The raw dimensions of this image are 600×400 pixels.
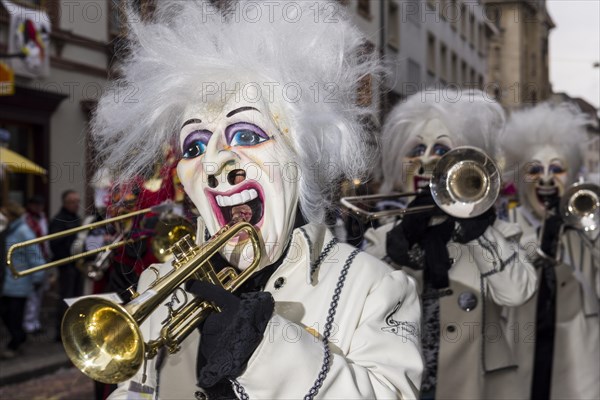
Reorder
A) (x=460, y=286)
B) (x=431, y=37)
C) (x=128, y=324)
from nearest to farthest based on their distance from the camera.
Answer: (x=128, y=324) → (x=460, y=286) → (x=431, y=37)

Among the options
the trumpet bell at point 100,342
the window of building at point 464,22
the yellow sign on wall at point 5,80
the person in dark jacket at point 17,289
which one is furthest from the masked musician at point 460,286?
the window of building at point 464,22

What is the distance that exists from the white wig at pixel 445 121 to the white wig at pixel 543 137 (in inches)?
45.5

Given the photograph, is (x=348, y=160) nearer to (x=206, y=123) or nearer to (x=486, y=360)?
(x=206, y=123)

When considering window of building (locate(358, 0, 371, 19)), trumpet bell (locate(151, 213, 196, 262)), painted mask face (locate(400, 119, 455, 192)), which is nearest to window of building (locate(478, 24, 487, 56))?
window of building (locate(358, 0, 371, 19))

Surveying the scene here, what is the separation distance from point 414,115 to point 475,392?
1562 millimetres

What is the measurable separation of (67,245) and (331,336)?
6484mm

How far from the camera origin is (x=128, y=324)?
1923 mm

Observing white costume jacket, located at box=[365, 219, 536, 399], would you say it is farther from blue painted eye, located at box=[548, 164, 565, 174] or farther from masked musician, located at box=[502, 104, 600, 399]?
blue painted eye, located at box=[548, 164, 565, 174]

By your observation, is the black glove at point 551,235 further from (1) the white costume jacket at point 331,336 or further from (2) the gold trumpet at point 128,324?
(2) the gold trumpet at point 128,324

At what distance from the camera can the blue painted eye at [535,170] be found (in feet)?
19.0

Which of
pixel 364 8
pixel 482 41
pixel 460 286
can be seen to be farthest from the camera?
pixel 482 41

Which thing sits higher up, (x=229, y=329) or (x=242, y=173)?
(x=242, y=173)

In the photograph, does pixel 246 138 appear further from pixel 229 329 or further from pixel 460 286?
pixel 460 286

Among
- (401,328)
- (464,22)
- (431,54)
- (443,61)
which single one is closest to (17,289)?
(401,328)
